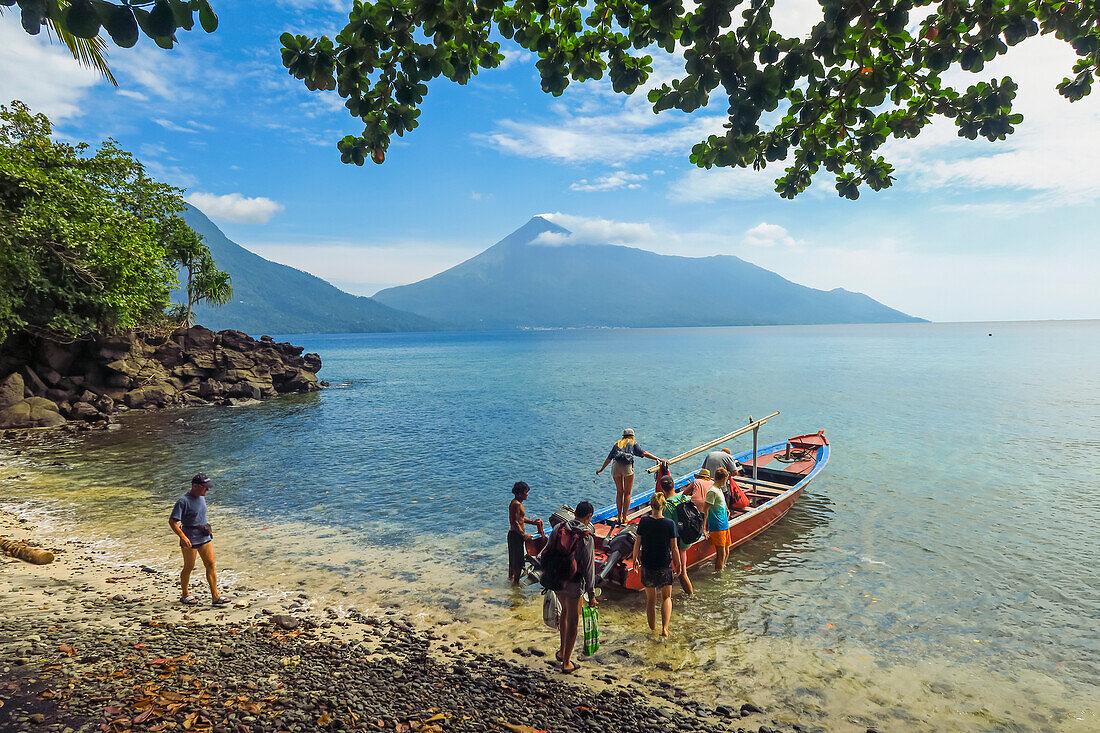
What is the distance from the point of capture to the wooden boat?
10.8 meters

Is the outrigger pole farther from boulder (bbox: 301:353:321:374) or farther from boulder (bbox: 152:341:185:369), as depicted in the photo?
boulder (bbox: 301:353:321:374)

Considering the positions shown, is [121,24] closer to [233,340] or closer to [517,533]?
[517,533]

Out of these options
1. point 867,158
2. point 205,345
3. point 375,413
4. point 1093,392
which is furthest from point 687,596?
point 1093,392

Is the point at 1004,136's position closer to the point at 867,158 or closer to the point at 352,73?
the point at 867,158

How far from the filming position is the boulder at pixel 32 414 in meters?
28.9

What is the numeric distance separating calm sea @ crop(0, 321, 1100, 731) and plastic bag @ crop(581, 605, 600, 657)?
58 cm

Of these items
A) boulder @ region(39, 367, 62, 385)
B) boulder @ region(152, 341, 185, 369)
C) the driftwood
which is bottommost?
the driftwood

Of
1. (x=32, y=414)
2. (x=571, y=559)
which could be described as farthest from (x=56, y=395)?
(x=571, y=559)

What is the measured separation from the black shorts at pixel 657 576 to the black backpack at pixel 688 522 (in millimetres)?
1071

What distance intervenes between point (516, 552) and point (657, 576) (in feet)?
11.6

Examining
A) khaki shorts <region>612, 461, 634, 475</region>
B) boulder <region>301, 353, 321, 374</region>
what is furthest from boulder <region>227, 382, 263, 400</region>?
khaki shorts <region>612, 461, 634, 475</region>

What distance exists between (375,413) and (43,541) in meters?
28.2

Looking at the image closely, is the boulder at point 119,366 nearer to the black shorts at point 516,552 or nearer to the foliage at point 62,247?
the foliage at point 62,247

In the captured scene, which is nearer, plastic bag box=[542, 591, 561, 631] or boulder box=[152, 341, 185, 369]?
plastic bag box=[542, 591, 561, 631]
